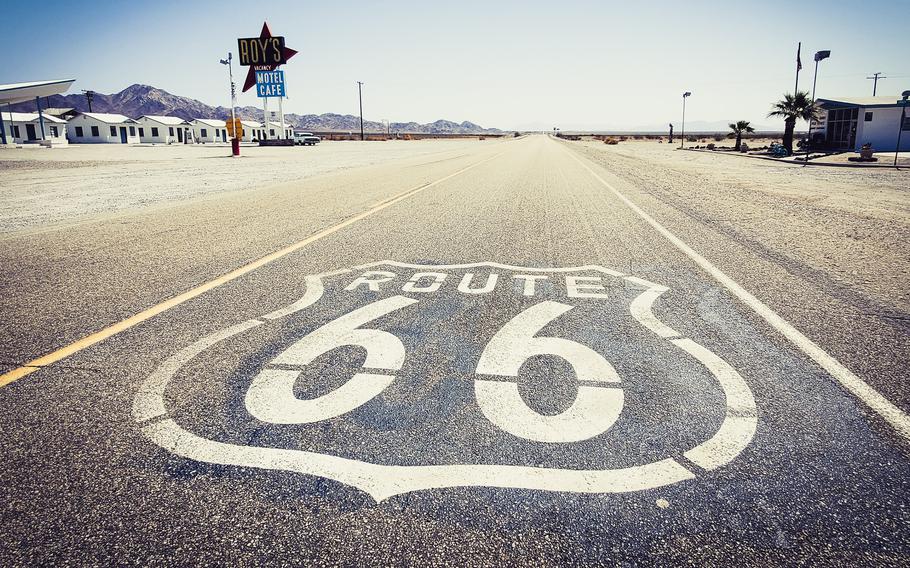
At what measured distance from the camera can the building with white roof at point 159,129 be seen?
7888 cm

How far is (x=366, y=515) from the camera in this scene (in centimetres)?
195

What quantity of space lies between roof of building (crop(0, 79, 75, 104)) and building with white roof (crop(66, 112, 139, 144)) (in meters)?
53.4

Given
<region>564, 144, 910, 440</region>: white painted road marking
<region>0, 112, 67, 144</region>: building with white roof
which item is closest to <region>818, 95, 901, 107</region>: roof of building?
<region>564, 144, 910, 440</region>: white painted road marking

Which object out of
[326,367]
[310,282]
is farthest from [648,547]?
[310,282]

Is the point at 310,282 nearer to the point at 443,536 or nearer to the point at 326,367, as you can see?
the point at 326,367

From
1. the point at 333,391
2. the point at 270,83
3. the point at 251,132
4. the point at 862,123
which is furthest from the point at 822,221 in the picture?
the point at 251,132

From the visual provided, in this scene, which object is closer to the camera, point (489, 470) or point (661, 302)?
point (489, 470)

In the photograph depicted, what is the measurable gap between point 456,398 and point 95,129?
90524 millimetres

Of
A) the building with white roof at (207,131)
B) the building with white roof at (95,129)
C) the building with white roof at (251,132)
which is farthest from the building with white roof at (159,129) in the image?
the building with white roof at (251,132)

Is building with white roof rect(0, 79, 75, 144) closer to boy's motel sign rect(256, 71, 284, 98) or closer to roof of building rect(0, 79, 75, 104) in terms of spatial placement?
roof of building rect(0, 79, 75, 104)

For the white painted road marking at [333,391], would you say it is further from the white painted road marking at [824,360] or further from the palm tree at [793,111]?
the palm tree at [793,111]

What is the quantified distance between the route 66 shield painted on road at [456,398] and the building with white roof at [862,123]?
42.8m

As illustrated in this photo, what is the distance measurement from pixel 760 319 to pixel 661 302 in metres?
0.73

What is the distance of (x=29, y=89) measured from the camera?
26281mm
